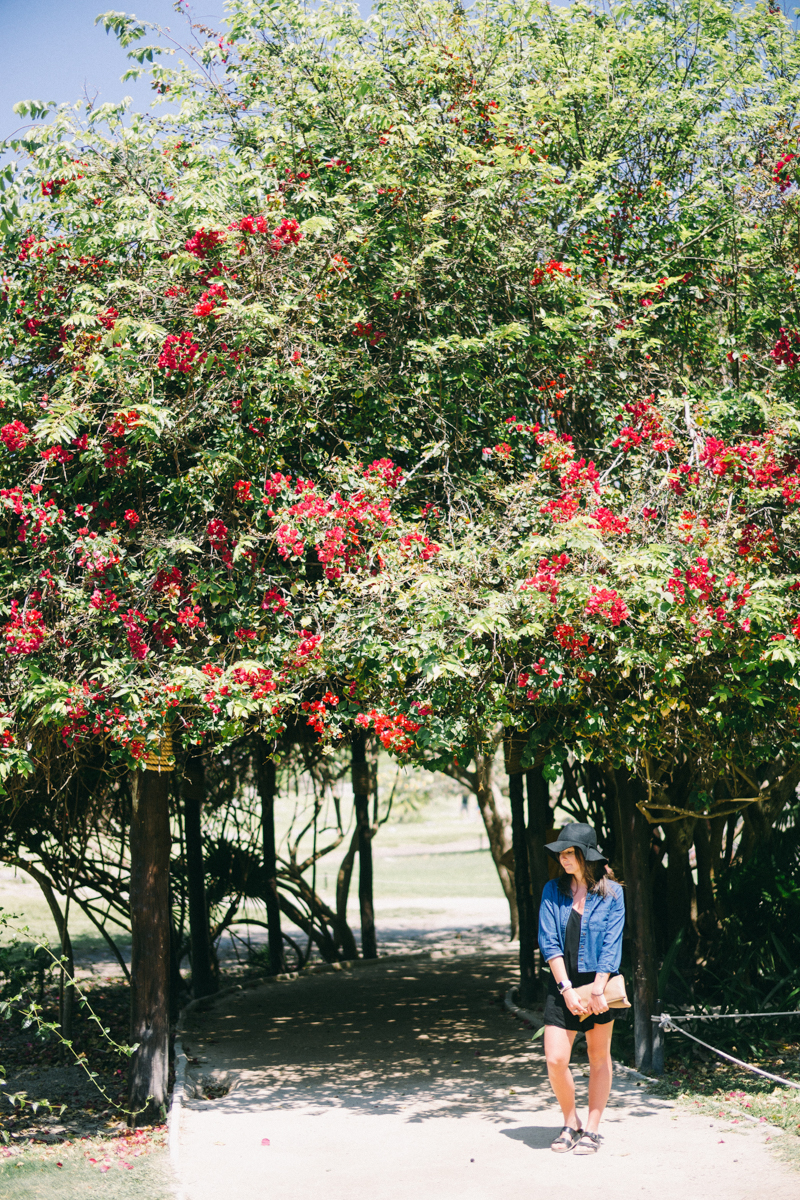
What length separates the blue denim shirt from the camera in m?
4.66

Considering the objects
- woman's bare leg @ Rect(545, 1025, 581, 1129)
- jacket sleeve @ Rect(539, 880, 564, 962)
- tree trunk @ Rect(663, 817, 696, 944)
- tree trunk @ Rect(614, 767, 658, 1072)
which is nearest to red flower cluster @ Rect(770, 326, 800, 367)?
tree trunk @ Rect(614, 767, 658, 1072)

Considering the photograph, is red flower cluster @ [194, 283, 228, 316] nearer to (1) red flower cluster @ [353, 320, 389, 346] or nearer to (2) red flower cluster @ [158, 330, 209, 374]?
(2) red flower cluster @ [158, 330, 209, 374]

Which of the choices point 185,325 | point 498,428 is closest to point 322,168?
point 185,325

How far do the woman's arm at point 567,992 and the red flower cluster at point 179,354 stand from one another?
3.90m

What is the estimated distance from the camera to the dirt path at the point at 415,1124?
15.6 feet

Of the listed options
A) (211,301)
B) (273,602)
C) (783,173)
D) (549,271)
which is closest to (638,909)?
(273,602)

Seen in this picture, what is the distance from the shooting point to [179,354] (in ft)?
20.7

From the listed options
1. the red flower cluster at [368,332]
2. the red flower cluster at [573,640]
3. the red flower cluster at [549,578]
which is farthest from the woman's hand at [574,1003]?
the red flower cluster at [368,332]

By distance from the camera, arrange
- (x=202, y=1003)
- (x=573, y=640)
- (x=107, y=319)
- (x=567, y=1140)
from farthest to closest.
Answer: (x=202, y=1003) → (x=107, y=319) → (x=573, y=640) → (x=567, y=1140)

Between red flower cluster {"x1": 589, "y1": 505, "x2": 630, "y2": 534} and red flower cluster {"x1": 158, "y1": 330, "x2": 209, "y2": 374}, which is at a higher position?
red flower cluster {"x1": 158, "y1": 330, "x2": 209, "y2": 374}

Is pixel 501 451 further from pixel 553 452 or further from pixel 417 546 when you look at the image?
pixel 417 546

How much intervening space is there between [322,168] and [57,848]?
5.61m

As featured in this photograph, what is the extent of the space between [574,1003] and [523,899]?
436cm

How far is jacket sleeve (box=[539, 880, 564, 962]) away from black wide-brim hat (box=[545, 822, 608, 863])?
167 mm
